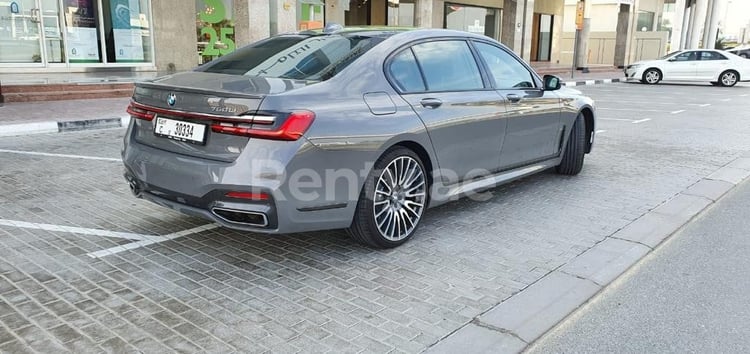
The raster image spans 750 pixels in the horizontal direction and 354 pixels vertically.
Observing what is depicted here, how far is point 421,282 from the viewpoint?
3617mm

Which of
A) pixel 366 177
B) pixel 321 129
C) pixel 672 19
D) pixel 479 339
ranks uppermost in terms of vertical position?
pixel 672 19

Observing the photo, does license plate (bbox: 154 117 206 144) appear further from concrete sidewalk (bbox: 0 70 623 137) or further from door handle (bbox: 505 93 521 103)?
concrete sidewalk (bbox: 0 70 623 137)

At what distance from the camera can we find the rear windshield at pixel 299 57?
13.0 ft

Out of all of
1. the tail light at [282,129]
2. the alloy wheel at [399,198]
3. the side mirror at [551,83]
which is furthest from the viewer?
the side mirror at [551,83]

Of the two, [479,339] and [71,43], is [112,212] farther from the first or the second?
[71,43]

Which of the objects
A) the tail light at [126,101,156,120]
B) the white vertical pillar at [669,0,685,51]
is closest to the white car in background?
the white vertical pillar at [669,0,685,51]

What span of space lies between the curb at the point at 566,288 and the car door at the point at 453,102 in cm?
116

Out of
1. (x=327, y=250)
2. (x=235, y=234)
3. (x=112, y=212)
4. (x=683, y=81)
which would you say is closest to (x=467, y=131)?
(x=327, y=250)

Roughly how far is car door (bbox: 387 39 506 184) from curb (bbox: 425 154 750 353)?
3.81ft

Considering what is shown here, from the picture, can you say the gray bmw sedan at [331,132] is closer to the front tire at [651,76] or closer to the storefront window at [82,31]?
the storefront window at [82,31]

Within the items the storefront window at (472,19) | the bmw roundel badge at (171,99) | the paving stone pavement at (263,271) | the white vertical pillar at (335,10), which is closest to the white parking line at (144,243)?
the paving stone pavement at (263,271)

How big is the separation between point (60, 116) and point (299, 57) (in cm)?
733

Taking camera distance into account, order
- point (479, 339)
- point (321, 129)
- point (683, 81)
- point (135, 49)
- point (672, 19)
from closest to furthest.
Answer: point (479, 339)
point (321, 129)
point (135, 49)
point (683, 81)
point (672, 19)

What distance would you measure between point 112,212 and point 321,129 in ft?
7.81
